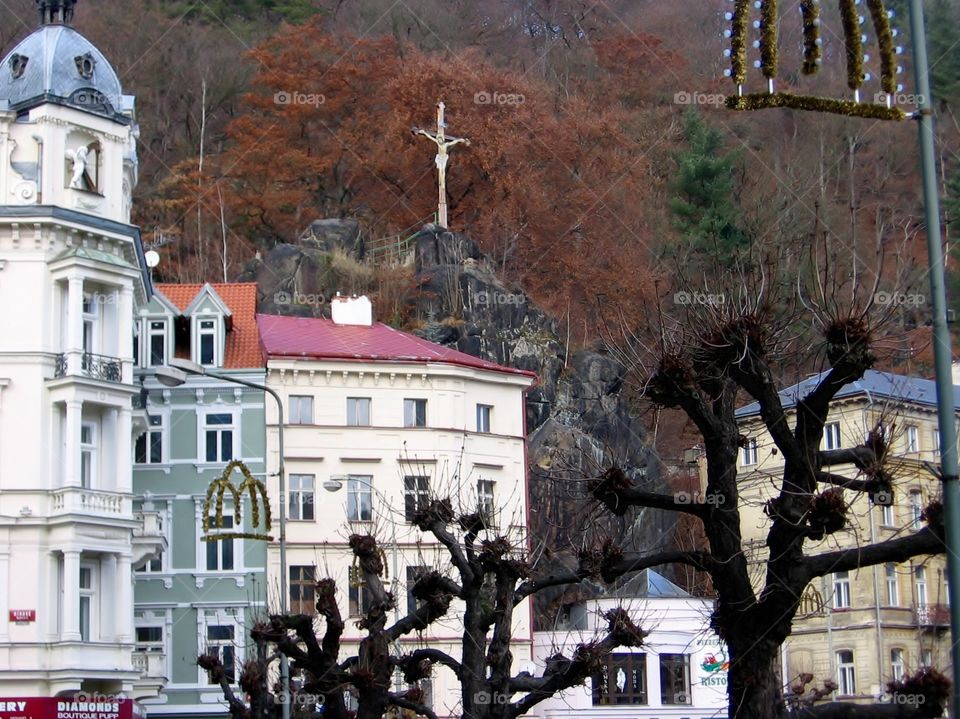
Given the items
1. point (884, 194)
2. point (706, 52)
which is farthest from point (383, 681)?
point (706, 52)

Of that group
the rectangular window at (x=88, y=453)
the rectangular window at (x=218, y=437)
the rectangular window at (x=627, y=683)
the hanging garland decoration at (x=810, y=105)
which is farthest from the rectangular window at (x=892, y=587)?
the hanging garland decoration at (x=810, y=105)

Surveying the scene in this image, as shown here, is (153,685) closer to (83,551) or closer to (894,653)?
(83,551)

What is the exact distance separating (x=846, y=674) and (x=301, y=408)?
19.8m

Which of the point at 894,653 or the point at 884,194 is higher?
the point at 884,194

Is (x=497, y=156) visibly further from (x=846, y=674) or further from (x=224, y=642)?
(x=224, y=642)

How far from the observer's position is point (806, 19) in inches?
608

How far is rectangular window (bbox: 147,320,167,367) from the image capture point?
52500 mm

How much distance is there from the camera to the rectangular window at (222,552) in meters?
51.5

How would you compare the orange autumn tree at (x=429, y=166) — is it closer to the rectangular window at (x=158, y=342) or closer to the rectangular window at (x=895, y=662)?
the rectangular window at (x=895, y=662)

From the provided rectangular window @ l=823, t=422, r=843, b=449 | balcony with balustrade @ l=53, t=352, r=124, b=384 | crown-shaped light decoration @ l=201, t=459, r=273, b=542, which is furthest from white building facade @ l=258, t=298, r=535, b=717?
rectangular window @ l=823, t=422, r=843, b=449

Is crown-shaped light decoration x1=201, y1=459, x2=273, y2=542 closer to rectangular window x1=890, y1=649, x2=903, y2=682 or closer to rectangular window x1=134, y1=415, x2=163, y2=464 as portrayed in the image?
rectangular window x1=134, y1=415, x2=163, y2=464

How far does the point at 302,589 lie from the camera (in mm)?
51844

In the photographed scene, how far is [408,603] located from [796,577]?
115 ft

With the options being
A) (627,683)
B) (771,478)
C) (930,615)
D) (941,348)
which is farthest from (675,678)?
(941,348)
